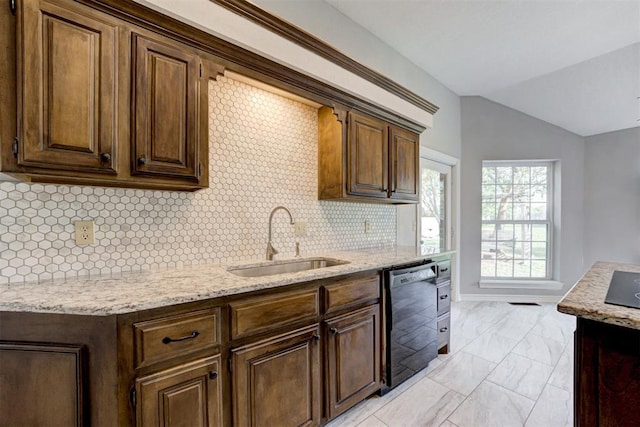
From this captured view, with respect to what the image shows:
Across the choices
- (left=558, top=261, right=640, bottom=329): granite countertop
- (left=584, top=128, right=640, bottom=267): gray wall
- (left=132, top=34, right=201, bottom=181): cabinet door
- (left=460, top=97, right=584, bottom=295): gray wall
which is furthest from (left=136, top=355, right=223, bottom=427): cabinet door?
(left=584, top=128, right=640, bottom=267): gray wall

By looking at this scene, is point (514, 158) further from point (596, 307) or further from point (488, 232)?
point (596, 307)

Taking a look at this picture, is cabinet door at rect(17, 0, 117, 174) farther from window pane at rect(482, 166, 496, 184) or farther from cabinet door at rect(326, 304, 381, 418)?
window pane at rect(482, 166, 496, 184)

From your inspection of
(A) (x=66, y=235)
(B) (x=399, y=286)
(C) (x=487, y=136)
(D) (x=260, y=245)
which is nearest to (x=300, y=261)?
(D) (x=260, y=245)

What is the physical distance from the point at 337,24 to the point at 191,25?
154cm

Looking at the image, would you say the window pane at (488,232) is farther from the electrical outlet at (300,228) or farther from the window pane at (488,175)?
the electrical outlet at (300,228)

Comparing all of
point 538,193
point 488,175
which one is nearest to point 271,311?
point 488,175

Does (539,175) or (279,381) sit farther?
(539,175)

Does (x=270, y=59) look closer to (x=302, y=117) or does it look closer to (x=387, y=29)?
(x=302, y=117)

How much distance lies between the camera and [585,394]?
101 cm

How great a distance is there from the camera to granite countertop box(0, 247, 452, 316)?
95 centimetres

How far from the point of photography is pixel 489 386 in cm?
213

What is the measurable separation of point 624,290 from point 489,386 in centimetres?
135

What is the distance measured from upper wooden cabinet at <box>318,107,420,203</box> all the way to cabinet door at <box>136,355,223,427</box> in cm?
149

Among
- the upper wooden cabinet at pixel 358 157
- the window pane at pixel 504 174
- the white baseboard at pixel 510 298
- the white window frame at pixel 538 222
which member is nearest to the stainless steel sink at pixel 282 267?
the upper wooden cabinet at pixel 358 157
